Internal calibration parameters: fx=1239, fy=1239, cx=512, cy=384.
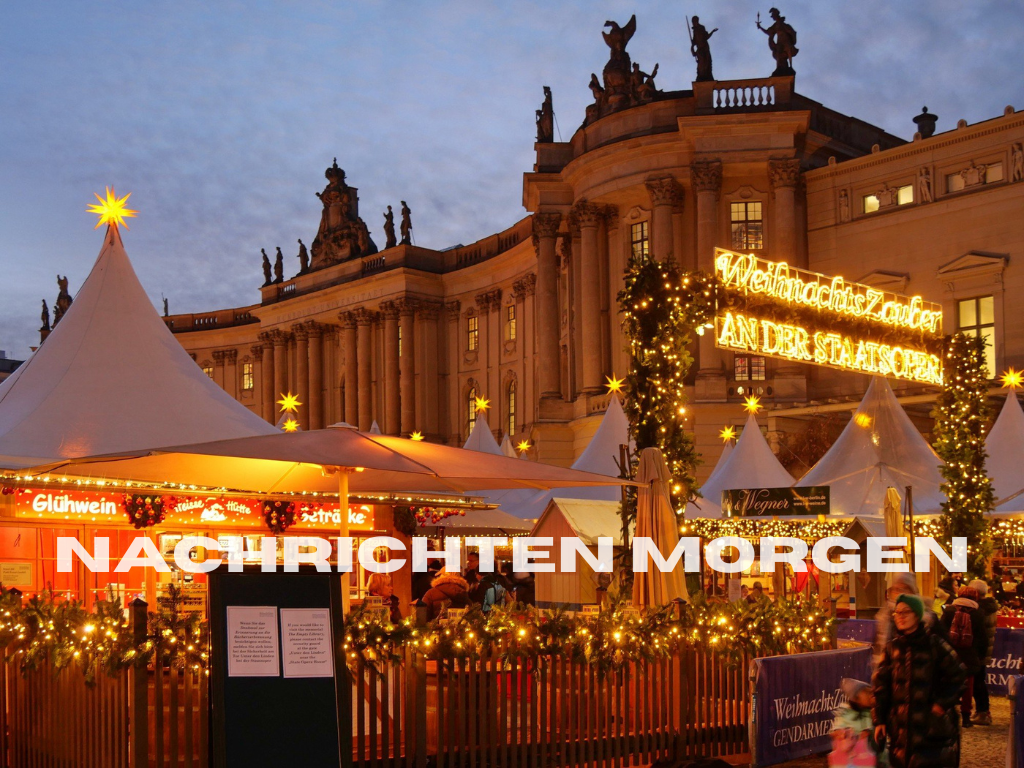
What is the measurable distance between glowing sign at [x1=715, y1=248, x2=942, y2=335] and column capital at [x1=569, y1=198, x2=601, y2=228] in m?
26.4

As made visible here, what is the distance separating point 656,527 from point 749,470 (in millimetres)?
16564

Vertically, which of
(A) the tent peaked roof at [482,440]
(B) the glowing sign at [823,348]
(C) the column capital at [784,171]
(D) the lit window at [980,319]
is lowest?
(A) the tent peaked roof at [482,440]

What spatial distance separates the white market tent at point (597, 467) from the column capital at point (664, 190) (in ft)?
48.4

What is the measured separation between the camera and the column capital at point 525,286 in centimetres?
5606

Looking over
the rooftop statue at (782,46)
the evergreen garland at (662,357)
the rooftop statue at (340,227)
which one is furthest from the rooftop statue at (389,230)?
the evergreen garland at (662,357)

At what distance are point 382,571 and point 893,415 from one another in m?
11.0

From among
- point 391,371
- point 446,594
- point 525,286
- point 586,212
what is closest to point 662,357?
point 446,594

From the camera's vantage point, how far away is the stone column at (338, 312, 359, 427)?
65.9 meters

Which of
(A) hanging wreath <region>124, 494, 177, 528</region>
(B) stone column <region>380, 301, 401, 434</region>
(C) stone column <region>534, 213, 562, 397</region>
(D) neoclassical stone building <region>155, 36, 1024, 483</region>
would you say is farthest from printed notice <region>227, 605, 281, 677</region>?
(B) stone column <region>380, 301, 401, 434</region>

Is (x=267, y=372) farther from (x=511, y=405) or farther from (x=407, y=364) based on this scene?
(x=511, y=405)

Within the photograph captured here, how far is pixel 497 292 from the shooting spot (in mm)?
60688

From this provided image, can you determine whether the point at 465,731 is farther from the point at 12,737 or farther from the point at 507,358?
the point at 507,358

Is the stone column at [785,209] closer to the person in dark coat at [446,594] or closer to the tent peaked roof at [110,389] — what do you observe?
the person in dark coat at [446,594]

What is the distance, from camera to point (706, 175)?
42.5m
